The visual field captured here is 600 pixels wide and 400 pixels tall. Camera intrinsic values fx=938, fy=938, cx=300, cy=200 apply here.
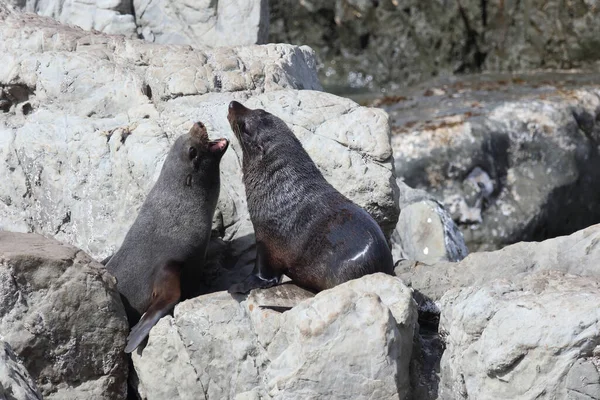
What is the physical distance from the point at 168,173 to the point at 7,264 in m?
1.78

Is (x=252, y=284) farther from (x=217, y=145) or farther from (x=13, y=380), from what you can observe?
(x=13, y=380)

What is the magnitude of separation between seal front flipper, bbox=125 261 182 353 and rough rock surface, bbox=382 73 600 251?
6073 mm

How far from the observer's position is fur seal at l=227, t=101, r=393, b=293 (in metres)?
6.84

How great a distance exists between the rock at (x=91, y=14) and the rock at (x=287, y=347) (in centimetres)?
461

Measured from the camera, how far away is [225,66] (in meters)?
8.48

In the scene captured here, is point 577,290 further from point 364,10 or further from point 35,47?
point 364,10

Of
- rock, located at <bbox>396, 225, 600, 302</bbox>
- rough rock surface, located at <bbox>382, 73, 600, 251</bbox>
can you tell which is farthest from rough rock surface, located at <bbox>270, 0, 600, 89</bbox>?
rock, located at <bbox>396, 225, 600, 302</bbox>

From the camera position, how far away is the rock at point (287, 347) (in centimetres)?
539

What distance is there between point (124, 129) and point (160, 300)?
177cm

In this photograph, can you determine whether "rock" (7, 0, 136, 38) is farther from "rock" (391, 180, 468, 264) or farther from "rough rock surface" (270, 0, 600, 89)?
"rough rock surface" (270, 0, 600, 89)

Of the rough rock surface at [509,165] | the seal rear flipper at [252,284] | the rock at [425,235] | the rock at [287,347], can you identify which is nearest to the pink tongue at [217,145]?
the seal rear flipper at [252,284]

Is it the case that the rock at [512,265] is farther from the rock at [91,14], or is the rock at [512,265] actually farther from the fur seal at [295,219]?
the rock at [91,14]

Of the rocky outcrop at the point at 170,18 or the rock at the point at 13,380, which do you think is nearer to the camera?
the rock at the point at 13,380

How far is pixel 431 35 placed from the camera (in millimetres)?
18859
